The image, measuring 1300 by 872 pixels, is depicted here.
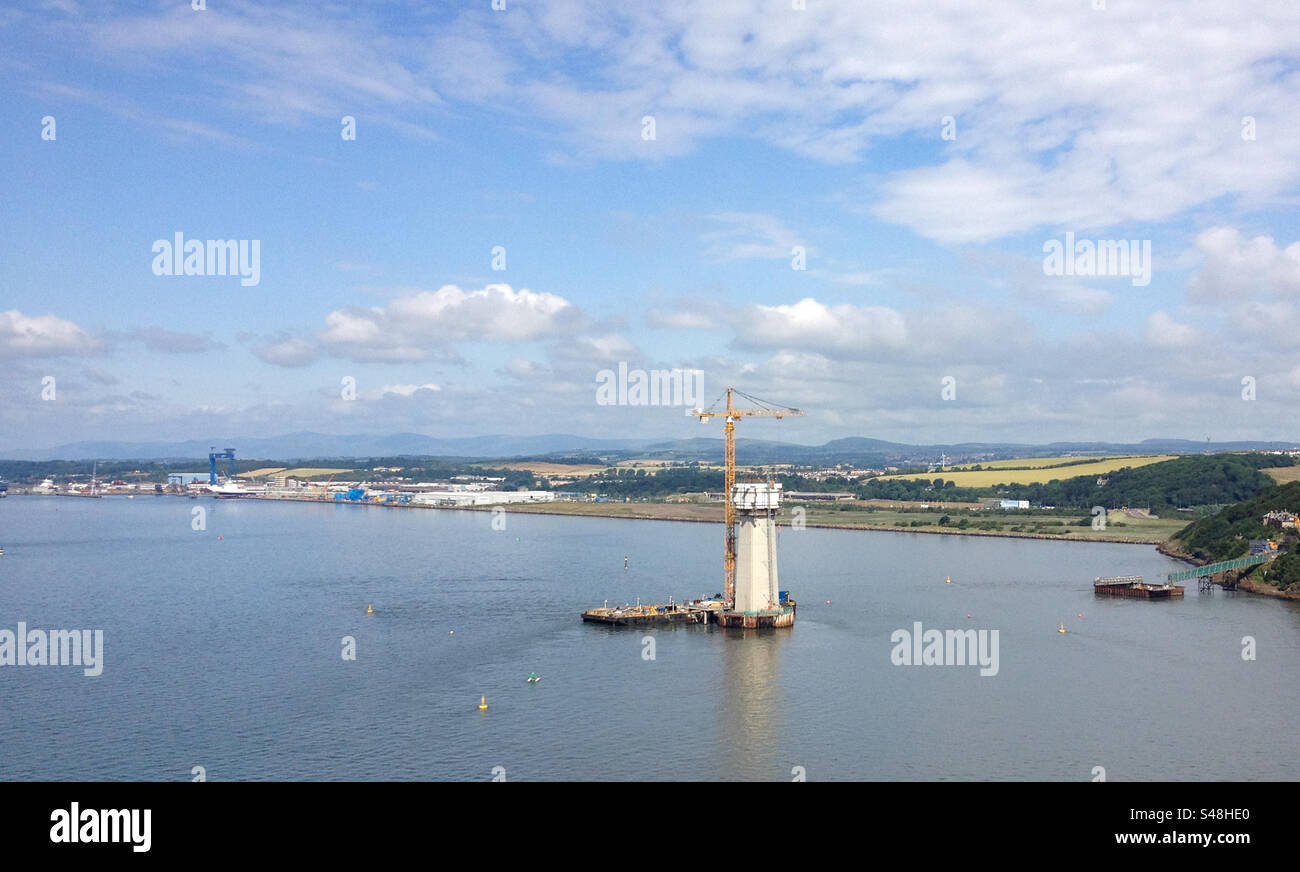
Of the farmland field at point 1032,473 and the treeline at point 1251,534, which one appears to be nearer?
the treeline at point 1251,534

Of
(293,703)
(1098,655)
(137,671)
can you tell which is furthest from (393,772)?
(1098,655)

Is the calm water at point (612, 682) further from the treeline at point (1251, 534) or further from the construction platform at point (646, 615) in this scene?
the treeline at point (1251, 534)

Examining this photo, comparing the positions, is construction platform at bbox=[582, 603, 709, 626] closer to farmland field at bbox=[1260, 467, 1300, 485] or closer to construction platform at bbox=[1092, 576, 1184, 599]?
construction platform at bbox=[1092, 576, 1184, 599]

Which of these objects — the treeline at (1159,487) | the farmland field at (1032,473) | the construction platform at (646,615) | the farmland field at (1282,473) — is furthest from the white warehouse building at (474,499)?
the construction platform at (646,615)

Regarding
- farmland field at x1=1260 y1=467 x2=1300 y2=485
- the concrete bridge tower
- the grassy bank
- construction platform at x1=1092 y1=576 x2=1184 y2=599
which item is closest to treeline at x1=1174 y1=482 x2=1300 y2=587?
construction platform at x1=1092 y1=576 x2=1184 y2=599

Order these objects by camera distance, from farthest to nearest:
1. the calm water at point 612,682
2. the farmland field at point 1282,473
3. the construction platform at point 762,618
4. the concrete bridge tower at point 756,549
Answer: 1. the farmland field at point 1282,473
2. the construction platform at point 762,618
3. the concrete bridge tower at point 756,549
4. the calm water at point 612,682

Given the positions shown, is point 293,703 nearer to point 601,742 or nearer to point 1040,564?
point 601,742

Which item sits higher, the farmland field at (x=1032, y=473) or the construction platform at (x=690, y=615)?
the farmland field at (x=1032, y=473)
